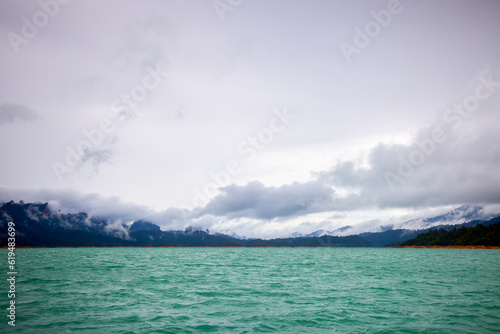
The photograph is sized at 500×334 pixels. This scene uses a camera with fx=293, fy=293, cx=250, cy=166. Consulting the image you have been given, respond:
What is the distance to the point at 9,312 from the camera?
2773cm

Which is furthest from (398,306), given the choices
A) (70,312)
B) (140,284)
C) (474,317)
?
(140,284)

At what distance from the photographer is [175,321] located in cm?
2659

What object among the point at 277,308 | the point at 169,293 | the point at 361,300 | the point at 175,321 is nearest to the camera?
the point at 175,321

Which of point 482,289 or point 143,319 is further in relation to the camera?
point 482,289

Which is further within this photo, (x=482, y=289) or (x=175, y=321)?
(x=482, y=289)

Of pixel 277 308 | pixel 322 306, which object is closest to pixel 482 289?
pixel 322 306

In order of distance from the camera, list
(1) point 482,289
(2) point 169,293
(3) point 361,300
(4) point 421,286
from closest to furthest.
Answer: (3) point 361,300 → (2) point 169,293 → (1) point 482,289 → (4) point 421,286

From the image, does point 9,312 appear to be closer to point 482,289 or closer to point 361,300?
point 361,300

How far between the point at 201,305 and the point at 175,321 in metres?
6.82

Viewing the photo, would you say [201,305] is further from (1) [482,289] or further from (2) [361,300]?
(1) [482,289]

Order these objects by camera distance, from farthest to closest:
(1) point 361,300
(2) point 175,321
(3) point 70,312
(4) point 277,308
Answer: (1) point 361,300, (4) point 277,308, (3) point 70,312, (2) point 175,321

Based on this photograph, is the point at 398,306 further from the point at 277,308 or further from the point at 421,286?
the point at 421,286

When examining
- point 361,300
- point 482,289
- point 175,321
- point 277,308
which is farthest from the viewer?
point 482,289

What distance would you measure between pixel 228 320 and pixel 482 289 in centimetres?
4014
